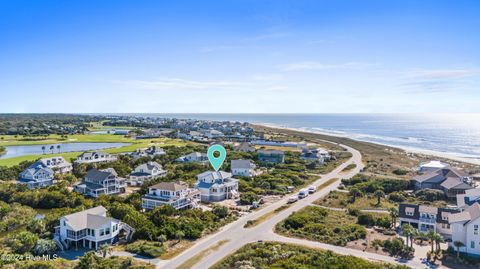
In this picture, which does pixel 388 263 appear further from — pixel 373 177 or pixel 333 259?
pixel 373 177

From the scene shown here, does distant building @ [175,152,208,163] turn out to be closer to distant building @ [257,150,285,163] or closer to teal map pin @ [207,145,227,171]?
distant building @ [257,150,285,163]

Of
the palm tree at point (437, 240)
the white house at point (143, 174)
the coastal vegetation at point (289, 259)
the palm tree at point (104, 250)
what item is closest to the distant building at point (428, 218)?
the palm tree at point (437, 240)

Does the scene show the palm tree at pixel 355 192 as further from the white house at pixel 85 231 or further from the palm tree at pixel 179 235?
the white house at pixel 85 231

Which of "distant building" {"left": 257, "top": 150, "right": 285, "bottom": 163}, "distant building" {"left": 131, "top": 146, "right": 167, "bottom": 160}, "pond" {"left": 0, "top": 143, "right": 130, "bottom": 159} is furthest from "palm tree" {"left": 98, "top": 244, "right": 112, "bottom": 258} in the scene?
"pond" {"left": 0, "top": 143, "right": 130, "bottom": 159}

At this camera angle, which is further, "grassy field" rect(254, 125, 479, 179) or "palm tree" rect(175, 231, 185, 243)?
"grassy field" rect(254, 125, 479, 179)

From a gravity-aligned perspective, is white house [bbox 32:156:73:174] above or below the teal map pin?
below

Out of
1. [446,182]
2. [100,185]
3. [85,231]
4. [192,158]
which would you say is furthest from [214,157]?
[446,182]

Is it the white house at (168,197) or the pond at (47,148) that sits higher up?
the white house at (168,197)
